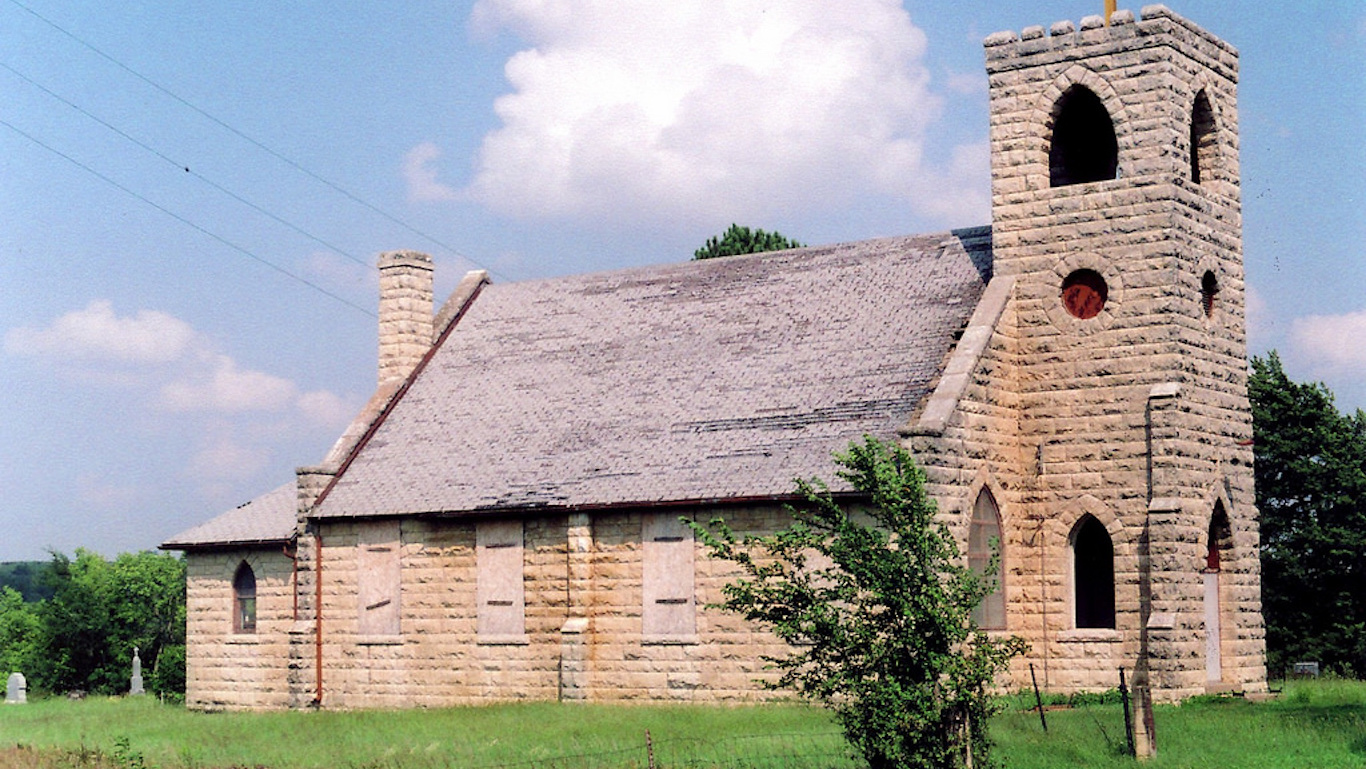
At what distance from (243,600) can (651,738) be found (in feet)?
53.8

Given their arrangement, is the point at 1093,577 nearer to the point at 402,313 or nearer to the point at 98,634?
the point at 402,313

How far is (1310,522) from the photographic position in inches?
1866

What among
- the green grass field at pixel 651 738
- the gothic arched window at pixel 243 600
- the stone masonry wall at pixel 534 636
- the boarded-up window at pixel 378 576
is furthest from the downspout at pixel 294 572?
the green grass field at pixel 651 738

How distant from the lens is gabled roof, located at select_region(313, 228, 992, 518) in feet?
103

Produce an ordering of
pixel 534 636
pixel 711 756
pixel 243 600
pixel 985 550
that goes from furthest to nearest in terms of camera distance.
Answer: pixel 243 600
pixel 534 636
pixel 985 550
pixel 711 756

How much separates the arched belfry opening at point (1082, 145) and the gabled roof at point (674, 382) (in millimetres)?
2018

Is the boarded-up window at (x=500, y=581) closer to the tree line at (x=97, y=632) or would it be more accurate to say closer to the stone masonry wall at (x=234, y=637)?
the stone masonry wall at (x=234, y=637)

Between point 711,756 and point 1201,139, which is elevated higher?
point 1201,139

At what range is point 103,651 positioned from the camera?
58750 millimetres

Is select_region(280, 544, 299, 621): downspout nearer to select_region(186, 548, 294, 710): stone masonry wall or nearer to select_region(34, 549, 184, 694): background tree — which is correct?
select_region(186, 548, 294, 710): stone masonry wall

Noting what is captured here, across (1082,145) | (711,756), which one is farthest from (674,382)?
(711,756)

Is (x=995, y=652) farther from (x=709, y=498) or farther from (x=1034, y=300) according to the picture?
(x=1034, y=300)

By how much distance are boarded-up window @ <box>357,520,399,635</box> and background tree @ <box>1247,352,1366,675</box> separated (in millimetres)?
23638

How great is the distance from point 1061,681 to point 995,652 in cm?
1136
